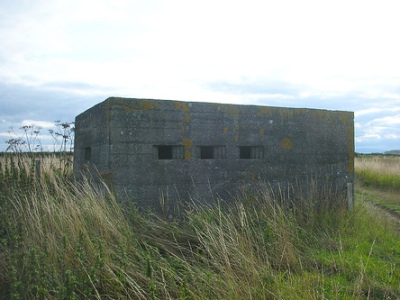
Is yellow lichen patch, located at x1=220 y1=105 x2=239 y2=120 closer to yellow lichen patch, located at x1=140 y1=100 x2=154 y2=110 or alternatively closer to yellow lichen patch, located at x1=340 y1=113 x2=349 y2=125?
yellow lichen patch, located at x1=140 y1=100 x2=154 y2=110

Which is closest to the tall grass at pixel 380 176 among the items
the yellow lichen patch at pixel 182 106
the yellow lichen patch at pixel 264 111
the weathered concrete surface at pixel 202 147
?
the weathered concrete surface at pixel 202 147

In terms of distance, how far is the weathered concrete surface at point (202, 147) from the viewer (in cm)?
539

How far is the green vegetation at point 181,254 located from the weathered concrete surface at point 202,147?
→ 13.7 inches

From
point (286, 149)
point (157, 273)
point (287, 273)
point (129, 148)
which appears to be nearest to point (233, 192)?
A: point (286, 149)

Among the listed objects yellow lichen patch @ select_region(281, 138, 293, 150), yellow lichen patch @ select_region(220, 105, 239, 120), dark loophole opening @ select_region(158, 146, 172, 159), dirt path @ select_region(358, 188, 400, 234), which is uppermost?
yellow lichen patch @ select_region(220, 105, 239, 120)

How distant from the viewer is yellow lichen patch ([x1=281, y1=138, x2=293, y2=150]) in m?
6.45

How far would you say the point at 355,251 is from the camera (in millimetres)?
4875

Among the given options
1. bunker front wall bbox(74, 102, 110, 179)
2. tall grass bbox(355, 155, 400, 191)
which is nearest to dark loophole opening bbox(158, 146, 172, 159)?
bunker front wall bbox(74, 102, 110, 179)

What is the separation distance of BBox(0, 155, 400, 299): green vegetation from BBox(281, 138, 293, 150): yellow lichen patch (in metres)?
0.87

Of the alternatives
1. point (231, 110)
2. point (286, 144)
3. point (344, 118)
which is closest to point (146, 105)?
point (231, 110)

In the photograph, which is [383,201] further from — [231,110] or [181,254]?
[181,254]

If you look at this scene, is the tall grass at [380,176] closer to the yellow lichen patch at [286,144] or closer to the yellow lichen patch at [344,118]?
the yellow lichen patch at [344,118]

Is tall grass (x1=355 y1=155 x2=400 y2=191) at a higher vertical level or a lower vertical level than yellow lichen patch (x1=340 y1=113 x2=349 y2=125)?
lower

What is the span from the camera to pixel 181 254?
4309 millimetres
